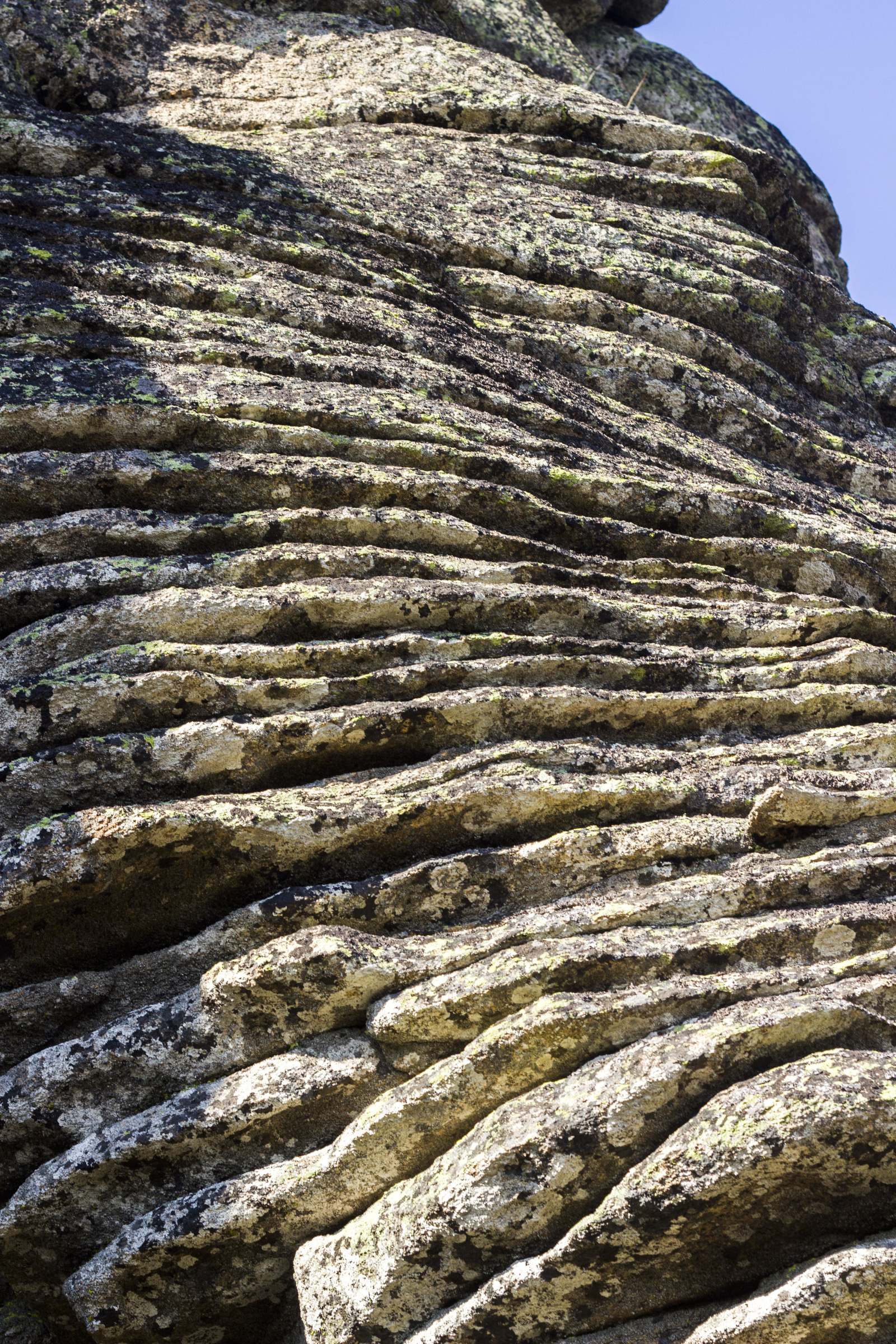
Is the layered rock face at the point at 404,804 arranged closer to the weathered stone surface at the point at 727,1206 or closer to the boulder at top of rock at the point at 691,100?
the weathered stone surface at the point at 727,1206

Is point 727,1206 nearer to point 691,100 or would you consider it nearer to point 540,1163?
point 540,1163

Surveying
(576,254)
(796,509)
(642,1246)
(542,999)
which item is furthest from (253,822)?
(576,254)

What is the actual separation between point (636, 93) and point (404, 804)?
19.7 meters

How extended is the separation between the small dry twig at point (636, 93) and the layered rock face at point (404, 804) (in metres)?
10.1

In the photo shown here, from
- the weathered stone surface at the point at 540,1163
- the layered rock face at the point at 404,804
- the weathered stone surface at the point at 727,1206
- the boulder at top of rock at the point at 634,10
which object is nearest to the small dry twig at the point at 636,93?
the boulder at top of rock at the point at 634,10

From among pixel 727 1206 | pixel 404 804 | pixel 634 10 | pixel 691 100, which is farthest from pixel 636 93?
pixel 727 1206

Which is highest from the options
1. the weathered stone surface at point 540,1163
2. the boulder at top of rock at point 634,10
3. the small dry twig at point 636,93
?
the boulder at top of rock at point 634,10

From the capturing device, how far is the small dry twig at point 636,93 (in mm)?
20286

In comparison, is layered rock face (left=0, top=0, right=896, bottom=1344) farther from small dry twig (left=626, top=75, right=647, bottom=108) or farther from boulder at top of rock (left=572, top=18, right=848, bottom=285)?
boulder at top of rock (left=572, top=18, right=848, bottom=285)

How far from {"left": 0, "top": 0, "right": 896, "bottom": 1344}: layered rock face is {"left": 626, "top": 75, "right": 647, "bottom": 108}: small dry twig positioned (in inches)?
396

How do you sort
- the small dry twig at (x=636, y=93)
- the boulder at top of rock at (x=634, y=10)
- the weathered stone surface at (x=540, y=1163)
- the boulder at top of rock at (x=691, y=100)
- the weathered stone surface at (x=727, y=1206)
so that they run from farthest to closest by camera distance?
the boulder at top of rock at (x=634, y=10)
the boulder at top of rock at (x=691, y=100)
the small dry twig at (x=636, y=93)
the weathered stone surface at (x=540, y=1163)
the weathered stone surface at (x=727, y=1206)

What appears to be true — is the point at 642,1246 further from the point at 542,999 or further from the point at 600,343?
the point at 600,343

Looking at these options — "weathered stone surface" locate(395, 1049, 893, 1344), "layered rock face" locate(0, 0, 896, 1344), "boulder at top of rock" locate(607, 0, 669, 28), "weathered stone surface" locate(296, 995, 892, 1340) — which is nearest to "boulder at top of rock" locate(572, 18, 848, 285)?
"boulder at top of rock" locate(607, 0, 669, 28)

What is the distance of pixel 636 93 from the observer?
2133 centimetres
